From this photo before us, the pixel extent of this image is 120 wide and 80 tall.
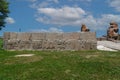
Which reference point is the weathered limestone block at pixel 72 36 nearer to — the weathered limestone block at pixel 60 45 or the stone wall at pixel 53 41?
the stone wall at pixel 53 41

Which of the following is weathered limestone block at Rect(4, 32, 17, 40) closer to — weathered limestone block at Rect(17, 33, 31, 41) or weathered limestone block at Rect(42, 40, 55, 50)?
weathered limestone block at Rect(17, 33, 31, 41)

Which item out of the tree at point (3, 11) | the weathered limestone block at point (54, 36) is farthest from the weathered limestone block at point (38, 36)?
the tree at point (3, 11)

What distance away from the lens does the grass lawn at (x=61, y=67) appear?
1638 cm

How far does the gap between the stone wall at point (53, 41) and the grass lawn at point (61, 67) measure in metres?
4.99

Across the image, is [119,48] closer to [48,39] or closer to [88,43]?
[88,43]

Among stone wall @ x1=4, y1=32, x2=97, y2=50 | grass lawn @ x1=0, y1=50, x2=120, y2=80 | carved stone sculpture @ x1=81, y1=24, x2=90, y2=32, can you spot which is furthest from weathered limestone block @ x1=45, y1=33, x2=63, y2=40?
carved stone sculpture @ x1=81, y1=24, x2=90, y2=32

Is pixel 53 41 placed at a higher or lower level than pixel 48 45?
higher

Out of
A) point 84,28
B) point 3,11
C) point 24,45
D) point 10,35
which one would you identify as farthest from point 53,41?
point 3,11

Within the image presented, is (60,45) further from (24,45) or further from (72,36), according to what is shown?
(24,45)

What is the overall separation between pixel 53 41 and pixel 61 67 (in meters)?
8.07

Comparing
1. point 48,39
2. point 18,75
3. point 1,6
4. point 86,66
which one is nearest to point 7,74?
point 18,75

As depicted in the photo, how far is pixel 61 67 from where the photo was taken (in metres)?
17.6

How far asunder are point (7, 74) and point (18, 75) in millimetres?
587

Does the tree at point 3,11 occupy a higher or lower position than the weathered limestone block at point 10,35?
higher
